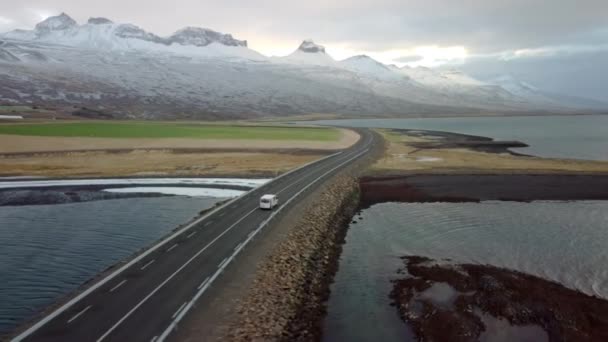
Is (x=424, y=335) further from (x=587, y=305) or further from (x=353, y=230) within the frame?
(x=353, y=230)

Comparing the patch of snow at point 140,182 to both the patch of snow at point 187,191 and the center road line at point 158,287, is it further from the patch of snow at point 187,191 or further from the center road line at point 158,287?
the center road line at point 158,287

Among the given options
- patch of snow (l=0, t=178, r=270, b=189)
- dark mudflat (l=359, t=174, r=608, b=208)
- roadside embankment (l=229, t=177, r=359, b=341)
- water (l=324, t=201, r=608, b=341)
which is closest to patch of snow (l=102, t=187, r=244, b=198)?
patch of snow (l=0, t=178, r=270, b=189)

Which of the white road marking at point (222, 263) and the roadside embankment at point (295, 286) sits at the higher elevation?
the white road marking at point (222, 263)

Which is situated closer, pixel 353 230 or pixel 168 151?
pixel 353 230

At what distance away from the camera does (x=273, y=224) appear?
47.0 metres

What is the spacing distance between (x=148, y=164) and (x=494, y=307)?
79555 mm

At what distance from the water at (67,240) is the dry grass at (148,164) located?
22.0 metres

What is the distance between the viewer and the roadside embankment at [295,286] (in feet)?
87.1

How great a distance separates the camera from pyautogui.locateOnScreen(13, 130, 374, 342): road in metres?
24.8

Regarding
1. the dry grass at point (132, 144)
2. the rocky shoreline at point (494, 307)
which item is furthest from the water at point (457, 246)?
the dry grass at point (132, 144)

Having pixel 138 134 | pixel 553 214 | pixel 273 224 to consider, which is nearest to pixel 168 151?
pixel 138 134

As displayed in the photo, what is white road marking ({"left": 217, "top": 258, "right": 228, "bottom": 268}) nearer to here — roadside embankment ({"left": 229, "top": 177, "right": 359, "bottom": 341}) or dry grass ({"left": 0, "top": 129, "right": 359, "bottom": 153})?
roadside embankment ({"left": 229, "top": 177, "right": 359, "bottom": 341})

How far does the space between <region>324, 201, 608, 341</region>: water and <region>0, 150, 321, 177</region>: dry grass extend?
36.0 m

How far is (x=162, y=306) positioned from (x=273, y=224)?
805 inches
